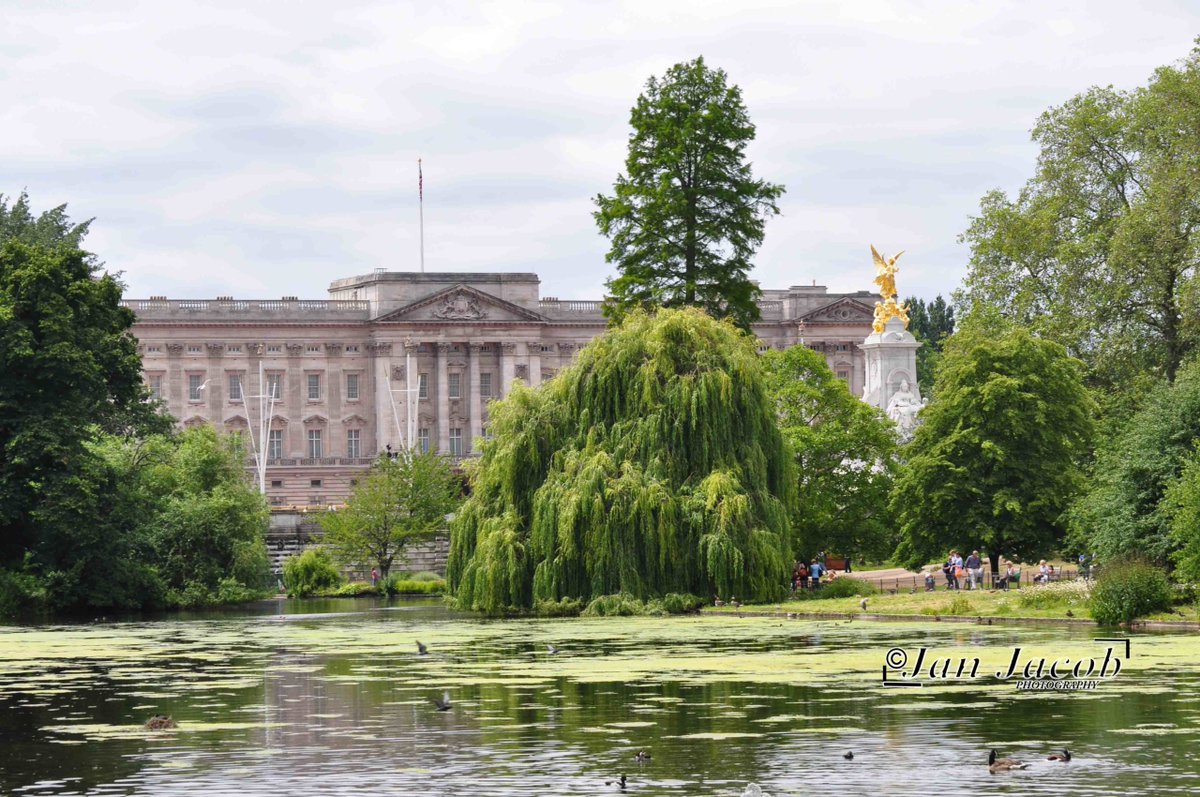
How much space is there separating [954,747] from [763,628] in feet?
68.3

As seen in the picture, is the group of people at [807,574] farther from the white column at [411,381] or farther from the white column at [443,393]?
the white column at [443,393]

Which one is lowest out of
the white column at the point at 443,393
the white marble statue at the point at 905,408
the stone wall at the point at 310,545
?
the stone wall at the point at 310,545

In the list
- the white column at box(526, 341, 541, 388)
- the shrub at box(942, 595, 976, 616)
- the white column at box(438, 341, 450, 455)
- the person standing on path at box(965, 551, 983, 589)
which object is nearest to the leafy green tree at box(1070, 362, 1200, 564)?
the shrub at box(942, 595, 976, 616)

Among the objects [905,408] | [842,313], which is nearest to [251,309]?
[842,313]

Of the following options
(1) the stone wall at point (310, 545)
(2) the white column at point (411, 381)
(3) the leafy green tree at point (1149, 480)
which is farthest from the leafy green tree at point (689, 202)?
(2) the white column at point (411, 381)

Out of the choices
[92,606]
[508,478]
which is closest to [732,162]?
[508,478]

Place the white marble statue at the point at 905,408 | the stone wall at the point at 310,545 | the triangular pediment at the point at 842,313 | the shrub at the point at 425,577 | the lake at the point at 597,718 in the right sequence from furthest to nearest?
the triangular pediment at the point at 842,313 → the stone wall at the point at 310,545 → the shrub at the point at 425,577 → the white marble statue at the point at 905,408 → the lake at the point at 597,718

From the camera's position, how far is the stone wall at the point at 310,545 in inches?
3585

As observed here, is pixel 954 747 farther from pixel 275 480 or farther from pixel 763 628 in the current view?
pixel 275 480

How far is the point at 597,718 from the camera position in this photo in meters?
25.9

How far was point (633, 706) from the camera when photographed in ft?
89.0

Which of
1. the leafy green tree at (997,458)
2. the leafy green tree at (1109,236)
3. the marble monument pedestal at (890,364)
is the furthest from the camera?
the marble monument pedestal at (890,364)

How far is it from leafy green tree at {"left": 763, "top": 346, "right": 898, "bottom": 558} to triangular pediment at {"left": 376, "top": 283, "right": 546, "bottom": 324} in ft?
241

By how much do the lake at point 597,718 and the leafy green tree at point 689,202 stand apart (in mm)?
22223
